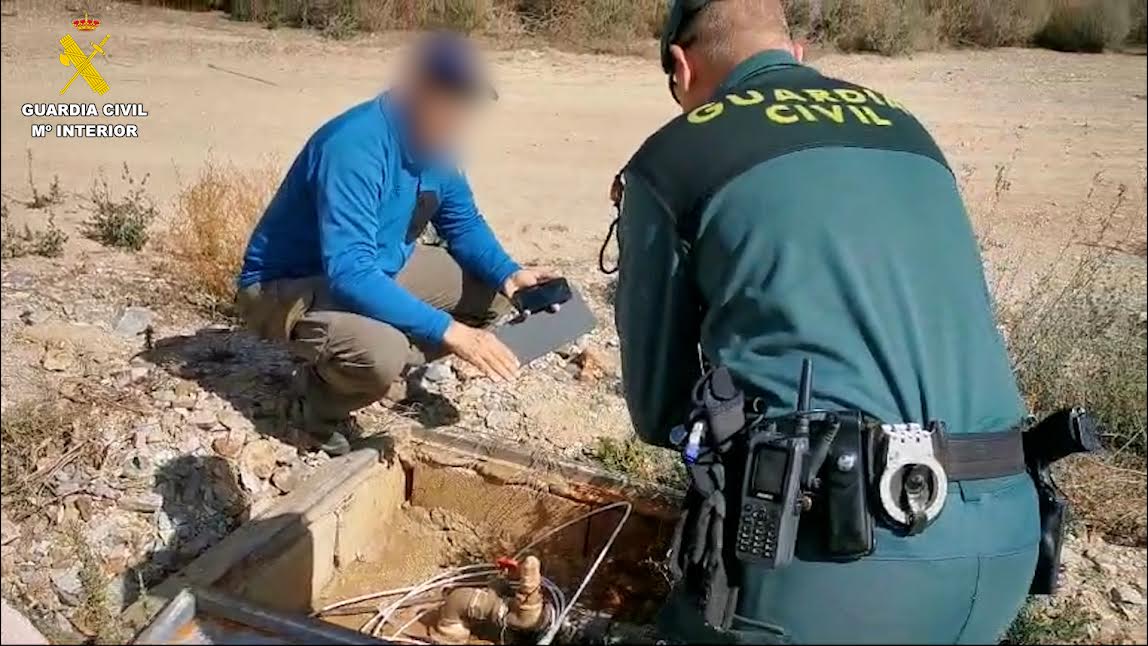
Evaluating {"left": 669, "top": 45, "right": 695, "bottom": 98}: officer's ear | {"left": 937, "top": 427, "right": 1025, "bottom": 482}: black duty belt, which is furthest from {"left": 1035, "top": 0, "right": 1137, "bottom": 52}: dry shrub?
{"left": 937, "top": 427, "right": 1025, "bottom": 482}: black duty belt

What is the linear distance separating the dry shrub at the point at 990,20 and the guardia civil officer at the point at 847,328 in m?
3.37

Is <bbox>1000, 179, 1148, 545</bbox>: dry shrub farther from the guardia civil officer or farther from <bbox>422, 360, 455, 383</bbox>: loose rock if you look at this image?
<bbox>422, 360, 455, 383</bbox>: loose rock

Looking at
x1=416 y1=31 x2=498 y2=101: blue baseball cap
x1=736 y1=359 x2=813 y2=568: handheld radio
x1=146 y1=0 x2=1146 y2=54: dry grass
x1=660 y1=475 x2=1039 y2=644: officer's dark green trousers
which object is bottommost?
x1=660 y1=475 x2=1039 y2=644: officer's dark green trousers

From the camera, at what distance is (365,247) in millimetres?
3439

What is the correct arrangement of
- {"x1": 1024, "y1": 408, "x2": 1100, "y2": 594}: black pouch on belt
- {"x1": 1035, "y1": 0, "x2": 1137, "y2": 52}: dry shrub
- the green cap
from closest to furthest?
{"x1": 1024, "y1": 408, "x2": 1100, "y2": 594}: black pouch on belt
the green cap
{"x1": 1035, "y1": 0, "x2": 1137, "y2": 52}: dry shrub

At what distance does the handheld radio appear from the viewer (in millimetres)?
1994

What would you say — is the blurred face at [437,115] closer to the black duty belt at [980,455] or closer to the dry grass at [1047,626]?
the black duty belt at [980,455]

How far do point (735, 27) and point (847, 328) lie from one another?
2.34 feet

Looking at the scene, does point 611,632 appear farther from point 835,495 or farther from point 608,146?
Result: point 608,146

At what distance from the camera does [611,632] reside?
2990 mm

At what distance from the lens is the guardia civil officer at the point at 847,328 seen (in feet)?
6.59

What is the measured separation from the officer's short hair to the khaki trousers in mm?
1539

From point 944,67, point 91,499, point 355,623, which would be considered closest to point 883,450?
point 355,623

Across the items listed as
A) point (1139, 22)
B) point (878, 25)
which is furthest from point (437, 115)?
point (1139, 22)
